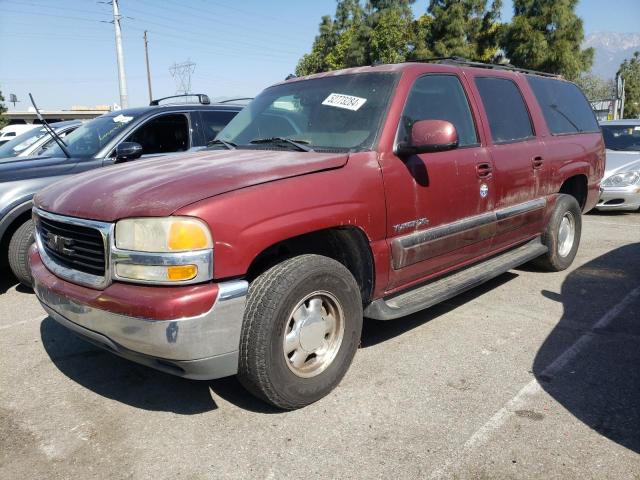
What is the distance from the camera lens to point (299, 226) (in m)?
2.67

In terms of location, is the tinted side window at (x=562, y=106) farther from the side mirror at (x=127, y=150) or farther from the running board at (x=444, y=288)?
the side mirror at (x=127, y=150)

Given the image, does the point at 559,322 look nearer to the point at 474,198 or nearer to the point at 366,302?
the point at 474,198

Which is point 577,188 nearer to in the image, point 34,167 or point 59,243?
point 59,243

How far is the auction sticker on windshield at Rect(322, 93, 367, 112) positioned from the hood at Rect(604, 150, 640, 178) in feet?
21.8

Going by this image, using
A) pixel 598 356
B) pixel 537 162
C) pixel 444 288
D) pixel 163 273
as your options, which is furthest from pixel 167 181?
pixel 537 162

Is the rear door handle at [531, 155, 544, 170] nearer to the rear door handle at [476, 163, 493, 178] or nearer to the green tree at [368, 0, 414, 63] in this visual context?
the rear door handle at [476, 163, 493, 178]

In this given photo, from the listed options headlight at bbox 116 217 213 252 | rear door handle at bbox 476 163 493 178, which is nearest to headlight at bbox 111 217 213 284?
headlight at bbox 116 217 213 252

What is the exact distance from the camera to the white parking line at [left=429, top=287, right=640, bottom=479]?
240 cm

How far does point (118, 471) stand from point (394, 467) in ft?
4.06

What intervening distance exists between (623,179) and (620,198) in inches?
13.0

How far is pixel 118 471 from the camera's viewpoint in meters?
2.39

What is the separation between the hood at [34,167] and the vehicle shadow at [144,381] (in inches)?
63.1

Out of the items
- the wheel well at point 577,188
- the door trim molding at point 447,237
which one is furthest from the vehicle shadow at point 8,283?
the wheel well at point 577,188

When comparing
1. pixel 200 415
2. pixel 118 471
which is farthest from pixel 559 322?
pixel 118 471
